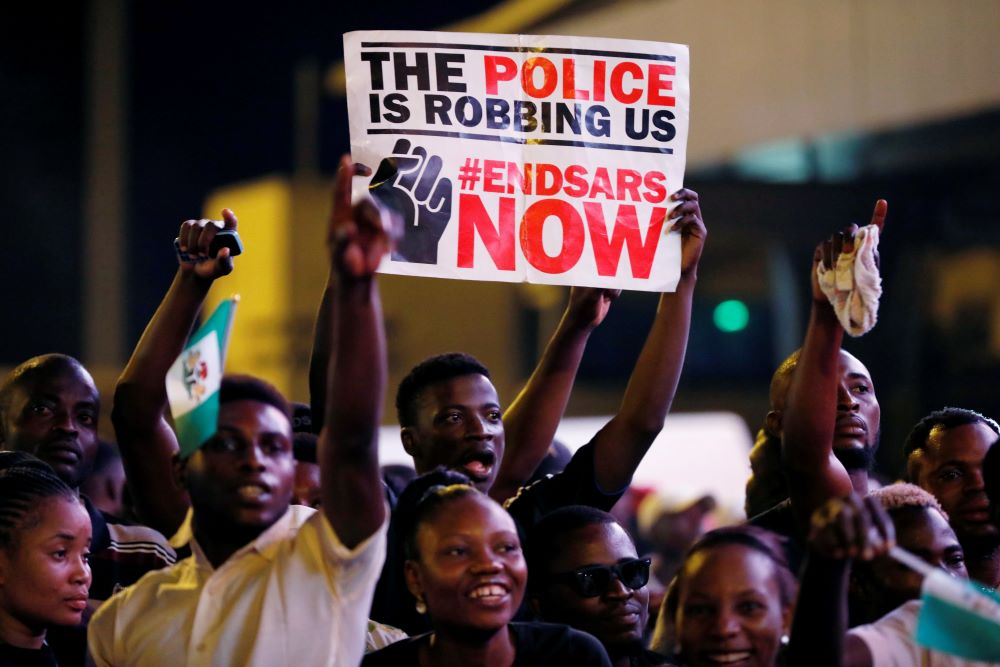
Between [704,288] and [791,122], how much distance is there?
271 centimetres

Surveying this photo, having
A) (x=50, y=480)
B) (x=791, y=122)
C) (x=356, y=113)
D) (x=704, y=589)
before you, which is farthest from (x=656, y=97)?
(x=791, y=122)

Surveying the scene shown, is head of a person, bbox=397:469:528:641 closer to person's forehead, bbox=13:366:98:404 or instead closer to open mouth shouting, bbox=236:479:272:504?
open mouth shouting, bbox=236:479:272:504

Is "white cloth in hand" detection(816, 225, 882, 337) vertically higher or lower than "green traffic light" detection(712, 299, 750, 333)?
higher

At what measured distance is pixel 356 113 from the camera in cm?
480

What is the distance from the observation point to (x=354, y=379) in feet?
11.0

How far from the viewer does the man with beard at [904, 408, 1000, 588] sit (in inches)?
180

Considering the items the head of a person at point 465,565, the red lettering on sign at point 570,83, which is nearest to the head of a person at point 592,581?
the head of a person at point 465,565

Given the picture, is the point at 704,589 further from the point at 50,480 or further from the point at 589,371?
the point at 589,371

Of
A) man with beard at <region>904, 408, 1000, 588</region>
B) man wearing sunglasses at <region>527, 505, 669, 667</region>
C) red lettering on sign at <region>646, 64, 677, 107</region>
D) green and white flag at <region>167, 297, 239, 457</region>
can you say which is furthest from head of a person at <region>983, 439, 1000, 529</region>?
green and white flag at <region>167, 297, 239, 457</region>

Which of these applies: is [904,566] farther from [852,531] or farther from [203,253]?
[203,253]

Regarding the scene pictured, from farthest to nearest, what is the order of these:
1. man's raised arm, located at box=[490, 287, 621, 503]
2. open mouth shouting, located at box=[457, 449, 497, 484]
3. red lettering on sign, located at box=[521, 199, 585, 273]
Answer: man's raised arm, located at box=[490, 287, 621, 503] < red lettering on sign, located at box=[521, 199, 585, 273] < open mouth shouting, located at box=[457, 449, 497, 484]

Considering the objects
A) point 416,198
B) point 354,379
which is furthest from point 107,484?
point 354,379

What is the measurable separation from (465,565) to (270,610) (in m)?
0.48

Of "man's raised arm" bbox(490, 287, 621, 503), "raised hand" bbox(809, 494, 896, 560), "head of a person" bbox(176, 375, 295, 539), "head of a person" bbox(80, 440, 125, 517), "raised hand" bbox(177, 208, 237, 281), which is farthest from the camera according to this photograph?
"head of a person" bbox(80, 440, 125, 517)
